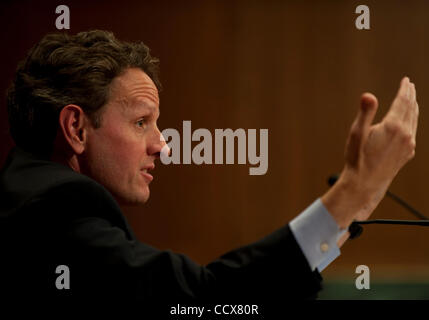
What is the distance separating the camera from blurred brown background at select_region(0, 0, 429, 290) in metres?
1.99

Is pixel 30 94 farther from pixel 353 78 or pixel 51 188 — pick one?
pixel 353 78

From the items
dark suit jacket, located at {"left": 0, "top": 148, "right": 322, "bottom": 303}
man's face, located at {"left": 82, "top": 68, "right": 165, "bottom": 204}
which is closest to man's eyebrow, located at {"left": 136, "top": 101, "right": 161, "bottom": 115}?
man's face, located at {"left": 82, "top": 68, "right": 165, "bottom": 204}

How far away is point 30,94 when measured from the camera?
3.99 feet

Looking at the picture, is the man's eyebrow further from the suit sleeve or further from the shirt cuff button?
the shirt cuff button

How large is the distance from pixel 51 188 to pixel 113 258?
0.17 m

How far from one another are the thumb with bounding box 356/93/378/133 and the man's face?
1.73 feet

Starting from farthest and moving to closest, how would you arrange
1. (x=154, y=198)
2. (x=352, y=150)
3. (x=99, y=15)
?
(x=154, y=198)
(x=99, y=15)
(x=352, y=150)

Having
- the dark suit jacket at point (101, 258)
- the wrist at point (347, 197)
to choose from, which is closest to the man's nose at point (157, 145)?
the dark suit jacket at point (101, 258)

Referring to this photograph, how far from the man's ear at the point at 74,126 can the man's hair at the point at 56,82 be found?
2 centimetres

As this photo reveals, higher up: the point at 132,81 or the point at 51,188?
the point at 132,81

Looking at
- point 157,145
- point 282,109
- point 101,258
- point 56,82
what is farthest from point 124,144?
point 282,109
